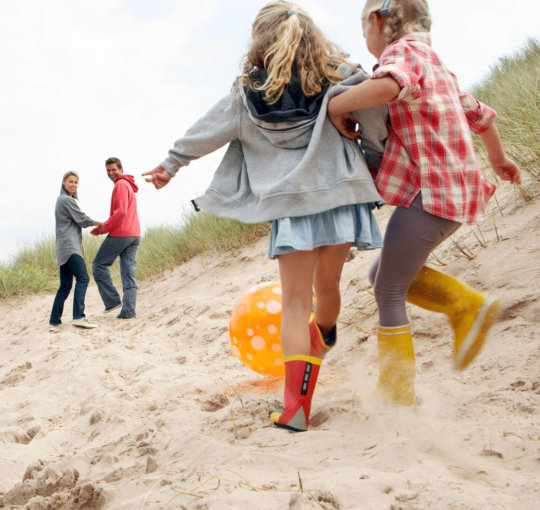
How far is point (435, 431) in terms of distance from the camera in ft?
6.40

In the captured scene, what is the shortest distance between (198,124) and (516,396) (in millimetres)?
1794

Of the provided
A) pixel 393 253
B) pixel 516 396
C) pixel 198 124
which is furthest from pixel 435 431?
pixel 198 124

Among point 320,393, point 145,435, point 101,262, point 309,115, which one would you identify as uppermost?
point 309,115

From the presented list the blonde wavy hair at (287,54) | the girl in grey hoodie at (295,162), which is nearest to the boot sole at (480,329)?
the girl in grey hoodie at (295,162)

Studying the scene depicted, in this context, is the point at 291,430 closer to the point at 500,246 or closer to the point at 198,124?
the point at 198,124

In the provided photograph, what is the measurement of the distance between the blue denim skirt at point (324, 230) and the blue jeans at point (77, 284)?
5059 mm

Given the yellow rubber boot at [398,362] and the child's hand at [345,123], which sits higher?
the child's hand at [345,123]

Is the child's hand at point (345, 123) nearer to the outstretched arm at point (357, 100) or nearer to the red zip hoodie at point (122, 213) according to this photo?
the outstretched arm at point (357, 100)

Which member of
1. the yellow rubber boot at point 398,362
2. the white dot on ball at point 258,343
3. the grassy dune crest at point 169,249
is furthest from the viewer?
the grassy dune crest at point 169,249

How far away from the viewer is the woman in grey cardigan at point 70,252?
662 cm

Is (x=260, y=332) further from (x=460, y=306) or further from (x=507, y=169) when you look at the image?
(x=507, y=169)

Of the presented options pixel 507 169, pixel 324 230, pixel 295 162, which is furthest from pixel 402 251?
pixel 507 169

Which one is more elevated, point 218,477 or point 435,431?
point 218,477

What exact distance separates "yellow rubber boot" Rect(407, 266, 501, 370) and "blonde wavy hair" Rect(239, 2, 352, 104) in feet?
3.31
